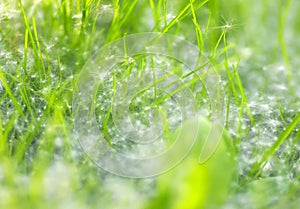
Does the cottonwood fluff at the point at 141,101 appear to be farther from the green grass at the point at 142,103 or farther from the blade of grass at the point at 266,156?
the blade of grass at the point at 266,156

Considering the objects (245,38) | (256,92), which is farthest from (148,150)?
(245,38)

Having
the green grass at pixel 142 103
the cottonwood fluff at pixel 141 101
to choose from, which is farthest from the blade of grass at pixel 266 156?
the cottonwood fluff at pixel 141 101

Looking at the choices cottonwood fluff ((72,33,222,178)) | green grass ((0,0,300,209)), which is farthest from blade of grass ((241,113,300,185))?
cottonwood fluff ((72,33,222,178))

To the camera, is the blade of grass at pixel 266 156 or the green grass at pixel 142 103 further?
the blade of grass at pixel 266 156

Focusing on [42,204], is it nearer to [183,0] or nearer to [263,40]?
[183,0]

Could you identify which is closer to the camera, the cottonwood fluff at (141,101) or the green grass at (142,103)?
the green grass at (142,103)

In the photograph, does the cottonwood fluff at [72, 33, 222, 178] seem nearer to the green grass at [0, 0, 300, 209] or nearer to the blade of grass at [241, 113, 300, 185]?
the green grass at [0, 0, 300, 209]

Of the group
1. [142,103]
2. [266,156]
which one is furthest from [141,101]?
[266,156]
